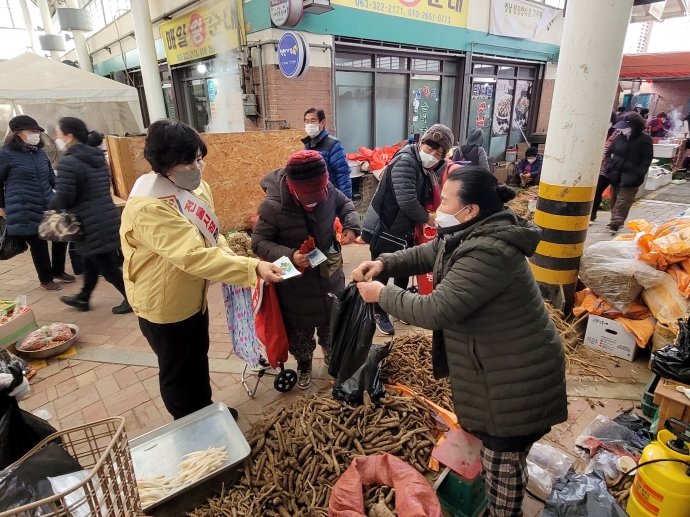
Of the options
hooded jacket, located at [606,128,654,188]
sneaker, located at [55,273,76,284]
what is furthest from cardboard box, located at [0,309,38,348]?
hooded jacket, located at [606,128,654,188]

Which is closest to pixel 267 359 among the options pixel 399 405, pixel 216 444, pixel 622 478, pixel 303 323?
pixel 303 323

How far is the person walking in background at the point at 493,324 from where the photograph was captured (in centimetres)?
173

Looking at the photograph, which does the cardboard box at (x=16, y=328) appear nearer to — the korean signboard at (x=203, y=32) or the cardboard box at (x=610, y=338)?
the cardboard box at (x=610, y=338)

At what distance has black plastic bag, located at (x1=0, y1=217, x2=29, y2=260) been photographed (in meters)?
5.10

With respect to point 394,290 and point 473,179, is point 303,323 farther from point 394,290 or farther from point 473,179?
point 473,179

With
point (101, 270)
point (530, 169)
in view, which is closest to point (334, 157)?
point (101, 270)

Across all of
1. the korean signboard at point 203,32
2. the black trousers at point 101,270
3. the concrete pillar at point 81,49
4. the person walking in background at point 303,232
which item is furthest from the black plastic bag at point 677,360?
the concrete pillar at point 81,49

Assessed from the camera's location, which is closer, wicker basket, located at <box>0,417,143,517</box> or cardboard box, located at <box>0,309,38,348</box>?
wicker basket, located at <box>0,417,143,517</box>

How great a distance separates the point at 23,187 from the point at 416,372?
5.06 metres

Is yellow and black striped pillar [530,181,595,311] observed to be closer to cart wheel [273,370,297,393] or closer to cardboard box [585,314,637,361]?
cardboard box [585,314,637,361]

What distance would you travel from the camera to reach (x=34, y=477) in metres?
1.33

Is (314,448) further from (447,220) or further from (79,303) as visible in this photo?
(79,303)

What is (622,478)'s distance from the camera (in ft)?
7.90

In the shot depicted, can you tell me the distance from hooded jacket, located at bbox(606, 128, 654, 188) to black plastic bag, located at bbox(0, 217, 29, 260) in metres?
9.34
